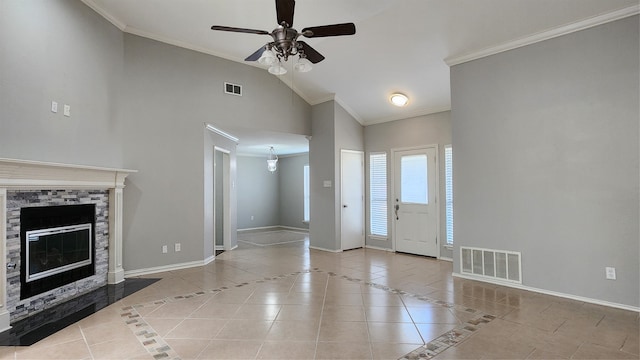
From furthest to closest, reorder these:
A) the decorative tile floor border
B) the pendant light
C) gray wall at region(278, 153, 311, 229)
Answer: gray wall at region(278, 153, 311, 229), the pendant light, the decorative tile floor border

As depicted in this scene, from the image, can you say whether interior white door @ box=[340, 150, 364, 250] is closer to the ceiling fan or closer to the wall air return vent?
the wall air return vent

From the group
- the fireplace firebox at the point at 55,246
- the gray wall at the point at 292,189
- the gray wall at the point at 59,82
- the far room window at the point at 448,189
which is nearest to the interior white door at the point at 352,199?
the far room window at the point at 448,189

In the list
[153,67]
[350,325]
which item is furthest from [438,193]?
[153,67]

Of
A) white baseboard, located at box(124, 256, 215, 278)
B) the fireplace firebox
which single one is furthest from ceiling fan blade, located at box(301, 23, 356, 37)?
white baseboard, located at box(124, 256, 215, 278)

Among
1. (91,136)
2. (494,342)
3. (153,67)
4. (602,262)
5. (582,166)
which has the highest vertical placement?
(153,67)

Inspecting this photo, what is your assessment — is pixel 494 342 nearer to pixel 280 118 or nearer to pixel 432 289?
pixel 432 289

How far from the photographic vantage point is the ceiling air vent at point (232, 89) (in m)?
5.78

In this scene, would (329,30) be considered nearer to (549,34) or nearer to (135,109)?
(549,34)

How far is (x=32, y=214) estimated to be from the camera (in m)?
3.44

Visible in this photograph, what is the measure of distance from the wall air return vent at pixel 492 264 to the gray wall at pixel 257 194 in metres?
6.91

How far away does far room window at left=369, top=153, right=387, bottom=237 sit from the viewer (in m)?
7.00

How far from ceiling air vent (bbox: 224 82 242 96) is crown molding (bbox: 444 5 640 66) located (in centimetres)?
342

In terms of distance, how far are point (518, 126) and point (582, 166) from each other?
2.73ft

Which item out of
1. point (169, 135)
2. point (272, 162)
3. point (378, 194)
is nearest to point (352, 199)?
point (378, 194)
